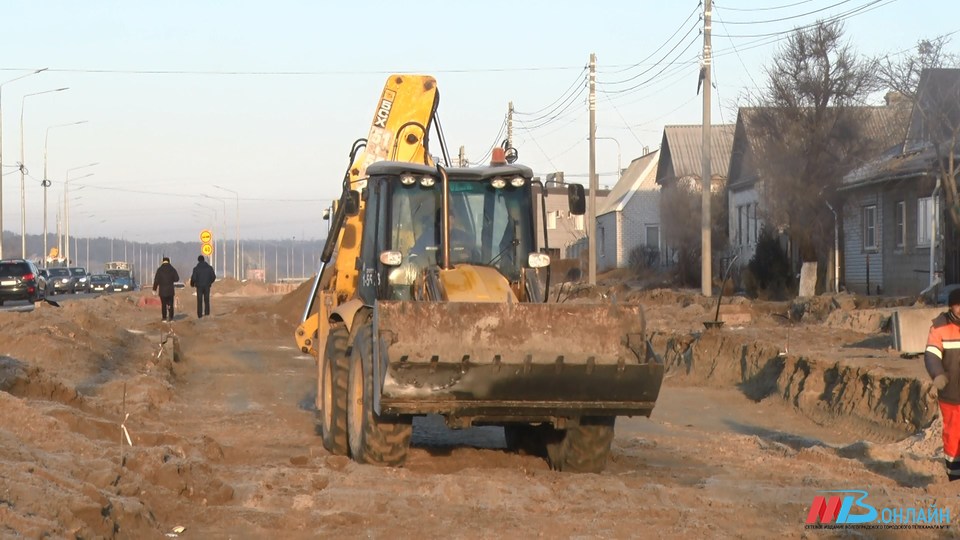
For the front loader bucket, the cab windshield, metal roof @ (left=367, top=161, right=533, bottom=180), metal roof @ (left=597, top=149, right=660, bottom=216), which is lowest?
the front loader bucket

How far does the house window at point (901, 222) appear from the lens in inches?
1355

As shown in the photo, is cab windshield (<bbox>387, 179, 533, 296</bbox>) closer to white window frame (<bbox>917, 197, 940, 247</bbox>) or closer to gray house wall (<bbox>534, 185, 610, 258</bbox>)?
white window frame (<bbox>917, 197, 940, 247</bbox>)

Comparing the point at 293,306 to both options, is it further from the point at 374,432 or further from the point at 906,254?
the point at 374,432

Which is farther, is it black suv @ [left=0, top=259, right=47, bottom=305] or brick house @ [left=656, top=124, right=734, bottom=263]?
brick house @ [left=656, top=124, right=734, bottom=263]

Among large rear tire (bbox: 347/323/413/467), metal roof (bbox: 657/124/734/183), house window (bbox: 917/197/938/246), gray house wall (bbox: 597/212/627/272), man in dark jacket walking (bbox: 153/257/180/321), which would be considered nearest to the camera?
large rear tire (bbox: 347/323/413/467)

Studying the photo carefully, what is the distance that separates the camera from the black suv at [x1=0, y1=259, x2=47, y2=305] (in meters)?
44.8

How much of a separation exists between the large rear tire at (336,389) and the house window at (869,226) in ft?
89.5

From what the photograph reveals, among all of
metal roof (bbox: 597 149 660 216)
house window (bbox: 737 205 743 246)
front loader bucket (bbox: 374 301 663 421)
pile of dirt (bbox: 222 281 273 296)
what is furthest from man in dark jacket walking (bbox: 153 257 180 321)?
metal roof (bbox: 597 149 660 216)

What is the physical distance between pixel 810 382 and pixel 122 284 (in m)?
69.8

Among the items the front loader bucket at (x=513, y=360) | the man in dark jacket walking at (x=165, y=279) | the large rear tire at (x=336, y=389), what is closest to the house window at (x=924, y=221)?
the man in dark jacket walking at (x=165, y=279)

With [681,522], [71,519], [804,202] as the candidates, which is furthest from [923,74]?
[71,519]

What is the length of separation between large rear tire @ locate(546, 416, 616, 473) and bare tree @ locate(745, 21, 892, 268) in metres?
A: 27.2

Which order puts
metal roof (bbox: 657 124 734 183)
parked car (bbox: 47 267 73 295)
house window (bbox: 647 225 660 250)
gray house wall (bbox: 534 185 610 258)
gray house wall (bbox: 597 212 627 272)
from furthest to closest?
gray house wall (bbox: 534 185 610 258), gray house wall (bbox: 597 212 627 272), house window (bbox: 647 225 660 250), parked car (bbox: 47 267 73 295), metal roof (bbox: 657 124 734 183)

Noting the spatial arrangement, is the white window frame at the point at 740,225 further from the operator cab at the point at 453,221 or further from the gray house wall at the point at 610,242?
the operator cab at the point at 453,221
